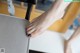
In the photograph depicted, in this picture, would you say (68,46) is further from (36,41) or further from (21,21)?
(21,21)

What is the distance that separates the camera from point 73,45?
161cm

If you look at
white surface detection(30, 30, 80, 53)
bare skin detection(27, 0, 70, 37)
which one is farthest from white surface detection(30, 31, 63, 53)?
bare skin detection(27, 0, 70, 37)

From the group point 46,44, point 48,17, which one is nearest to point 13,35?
point 48,17

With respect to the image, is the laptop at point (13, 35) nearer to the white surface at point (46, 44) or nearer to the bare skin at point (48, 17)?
the bare skin at point (48, 17)

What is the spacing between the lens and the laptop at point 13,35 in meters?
0.77

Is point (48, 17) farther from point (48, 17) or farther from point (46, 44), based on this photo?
point (46, 44)

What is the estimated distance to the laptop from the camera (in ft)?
2.53

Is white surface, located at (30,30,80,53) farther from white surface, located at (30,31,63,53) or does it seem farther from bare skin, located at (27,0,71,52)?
bare skin, located at (27,0,71,52)

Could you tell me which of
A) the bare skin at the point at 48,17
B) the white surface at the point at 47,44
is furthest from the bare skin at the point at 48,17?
the white surface at the point at 47,44

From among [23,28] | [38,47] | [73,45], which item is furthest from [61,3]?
[73,45]

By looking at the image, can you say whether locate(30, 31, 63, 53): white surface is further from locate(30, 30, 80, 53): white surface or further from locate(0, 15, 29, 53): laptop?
locate(0, 15, 29, 53): laptop

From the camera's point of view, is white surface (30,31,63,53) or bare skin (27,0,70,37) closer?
bare skin (27,0,70,37)

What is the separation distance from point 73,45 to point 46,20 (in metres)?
0.87

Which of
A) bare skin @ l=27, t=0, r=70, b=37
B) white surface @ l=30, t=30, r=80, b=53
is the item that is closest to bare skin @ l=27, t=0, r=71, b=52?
bare skin @ l=27, t=0, r=70, b=37
